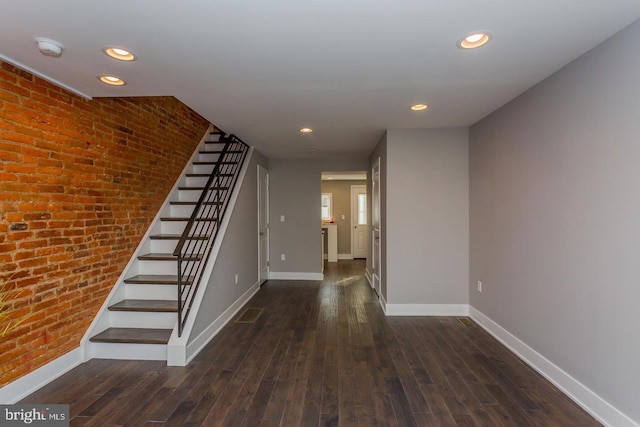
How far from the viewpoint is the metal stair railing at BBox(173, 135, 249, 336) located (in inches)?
115

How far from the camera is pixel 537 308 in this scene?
2654mm

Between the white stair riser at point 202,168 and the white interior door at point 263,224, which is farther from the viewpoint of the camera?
the white interior door at point 263,224

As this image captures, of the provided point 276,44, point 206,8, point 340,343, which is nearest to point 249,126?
Answer: point 276,44

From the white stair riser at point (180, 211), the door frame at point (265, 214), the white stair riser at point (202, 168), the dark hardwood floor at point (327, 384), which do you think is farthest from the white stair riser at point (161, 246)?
the door frame at point (265, 214)

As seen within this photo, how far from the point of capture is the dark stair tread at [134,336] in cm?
282

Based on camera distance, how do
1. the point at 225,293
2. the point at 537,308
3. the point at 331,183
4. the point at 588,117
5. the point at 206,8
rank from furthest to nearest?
the point at 331,183
the point at 225,293
the point at 537,308
the point at 588,117
the point at 206,8

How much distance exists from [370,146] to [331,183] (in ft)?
13.5

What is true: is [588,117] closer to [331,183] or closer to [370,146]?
[370,146]

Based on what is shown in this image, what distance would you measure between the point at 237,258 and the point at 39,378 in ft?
7.16

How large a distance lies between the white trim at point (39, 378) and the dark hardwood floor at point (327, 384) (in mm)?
63

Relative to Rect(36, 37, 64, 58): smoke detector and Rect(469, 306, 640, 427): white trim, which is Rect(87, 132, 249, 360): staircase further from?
Rect(469, 306, 640, 427): white trim

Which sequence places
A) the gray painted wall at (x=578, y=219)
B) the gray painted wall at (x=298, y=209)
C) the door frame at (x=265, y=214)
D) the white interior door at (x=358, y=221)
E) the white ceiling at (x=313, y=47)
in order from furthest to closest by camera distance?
the white interior door at (x=358, y=221), the gray painted wall at (x=298, y=209), the door frame at (x=265, y=214), the gray painted wall at (x=578, y=219), the white ceiling at (x=313, y=47)

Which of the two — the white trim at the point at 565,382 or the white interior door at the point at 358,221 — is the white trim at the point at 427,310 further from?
the white interior door at the point at 358,221

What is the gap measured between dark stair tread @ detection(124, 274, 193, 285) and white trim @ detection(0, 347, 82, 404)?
2.36 feet
